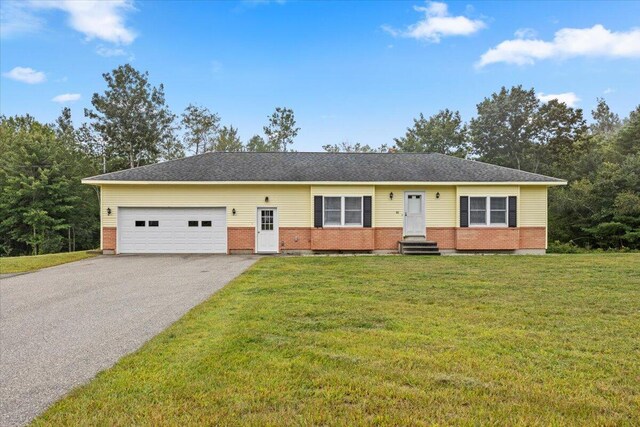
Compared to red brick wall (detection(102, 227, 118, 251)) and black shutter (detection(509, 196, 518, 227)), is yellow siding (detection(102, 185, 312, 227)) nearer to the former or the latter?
red brick wall (detection(102, 227, 118, 251))

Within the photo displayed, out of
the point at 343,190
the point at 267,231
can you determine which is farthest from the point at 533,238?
the point at 267,231

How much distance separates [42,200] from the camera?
77.0 feet

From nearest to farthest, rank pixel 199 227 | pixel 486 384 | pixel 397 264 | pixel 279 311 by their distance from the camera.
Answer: pixel 486 384
pixel 279 311
pixel 397 264
pixel 199 227

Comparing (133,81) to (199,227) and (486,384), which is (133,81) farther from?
(486,384)

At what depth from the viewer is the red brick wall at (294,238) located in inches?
576

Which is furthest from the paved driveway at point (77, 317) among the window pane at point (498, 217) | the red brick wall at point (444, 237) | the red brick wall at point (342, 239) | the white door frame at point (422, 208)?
the window pane at point (498, 217)

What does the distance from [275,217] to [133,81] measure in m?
24.4

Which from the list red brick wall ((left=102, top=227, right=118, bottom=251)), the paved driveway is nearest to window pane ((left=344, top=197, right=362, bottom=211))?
the paved driveway

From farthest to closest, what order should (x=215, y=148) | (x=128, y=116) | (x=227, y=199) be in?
(x=215, y=148), (x=128, y=116), (x=227, y=199)

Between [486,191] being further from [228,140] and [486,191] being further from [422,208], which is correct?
[228,140]

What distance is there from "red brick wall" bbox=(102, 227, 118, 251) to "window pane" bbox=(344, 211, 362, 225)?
29.8ft

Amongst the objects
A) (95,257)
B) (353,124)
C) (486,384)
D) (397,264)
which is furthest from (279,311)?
(353,124)

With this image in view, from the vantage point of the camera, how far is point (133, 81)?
102 ft

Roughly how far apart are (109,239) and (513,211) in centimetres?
1585
